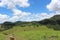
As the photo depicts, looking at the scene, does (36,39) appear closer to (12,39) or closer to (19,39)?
(19,39)

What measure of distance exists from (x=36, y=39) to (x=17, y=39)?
5.12 metres

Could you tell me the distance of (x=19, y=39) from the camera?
33312 millimetres

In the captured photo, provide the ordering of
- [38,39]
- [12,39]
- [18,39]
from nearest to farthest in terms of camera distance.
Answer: [12,39], [38,39], [18,39]

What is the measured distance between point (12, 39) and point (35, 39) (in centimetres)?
1330

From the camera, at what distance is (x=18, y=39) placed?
32.8 m

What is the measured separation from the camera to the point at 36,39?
97.2ft

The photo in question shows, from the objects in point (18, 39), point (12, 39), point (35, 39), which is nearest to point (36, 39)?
point (35, 39)

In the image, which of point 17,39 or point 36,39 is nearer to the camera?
point 36,39

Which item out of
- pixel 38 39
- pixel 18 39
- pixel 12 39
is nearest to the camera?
pixel 12 39

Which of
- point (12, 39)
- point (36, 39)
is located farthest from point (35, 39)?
point (12, 39)

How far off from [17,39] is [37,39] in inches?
208

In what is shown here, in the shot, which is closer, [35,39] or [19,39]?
[35,39]

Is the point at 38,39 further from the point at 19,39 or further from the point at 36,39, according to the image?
the point at 19,39

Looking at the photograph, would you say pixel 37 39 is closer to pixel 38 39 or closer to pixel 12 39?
pixel 38 39
